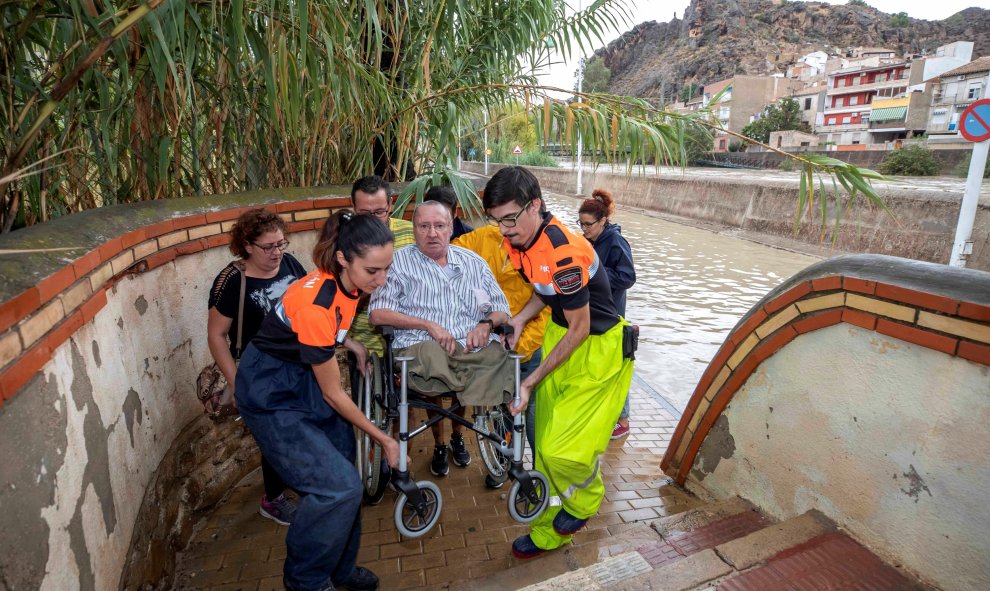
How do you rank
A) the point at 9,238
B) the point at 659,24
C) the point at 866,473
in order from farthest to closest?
the point at 659,24
the point at 866,473
the point at 9,238

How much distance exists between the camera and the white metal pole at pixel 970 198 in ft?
19.5

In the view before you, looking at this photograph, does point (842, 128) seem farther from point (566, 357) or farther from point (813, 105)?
point (566, 357)

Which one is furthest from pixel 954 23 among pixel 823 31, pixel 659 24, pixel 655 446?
pixel 655 446

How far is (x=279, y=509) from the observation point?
2.69 m

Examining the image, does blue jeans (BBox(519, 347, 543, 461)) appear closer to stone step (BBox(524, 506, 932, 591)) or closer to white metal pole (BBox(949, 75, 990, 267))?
stone step (BBox(524, 506, 932, 591))

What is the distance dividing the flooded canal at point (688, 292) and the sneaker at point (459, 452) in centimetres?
210

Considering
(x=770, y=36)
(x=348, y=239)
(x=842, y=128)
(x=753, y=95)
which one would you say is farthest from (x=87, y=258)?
(x=770, y=36)

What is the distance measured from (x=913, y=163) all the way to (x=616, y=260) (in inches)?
845

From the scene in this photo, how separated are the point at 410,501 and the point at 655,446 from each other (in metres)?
2.12

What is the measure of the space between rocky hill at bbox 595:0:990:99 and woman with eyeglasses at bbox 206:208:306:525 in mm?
81523

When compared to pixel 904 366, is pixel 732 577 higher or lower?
lower

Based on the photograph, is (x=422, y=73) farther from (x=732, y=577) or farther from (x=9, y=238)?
(x=732, y=577)

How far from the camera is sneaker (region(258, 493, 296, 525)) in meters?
2.68

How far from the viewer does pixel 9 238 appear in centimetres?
163
